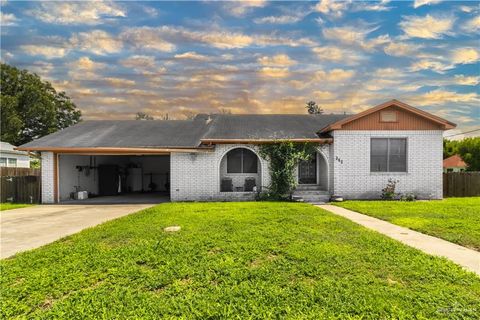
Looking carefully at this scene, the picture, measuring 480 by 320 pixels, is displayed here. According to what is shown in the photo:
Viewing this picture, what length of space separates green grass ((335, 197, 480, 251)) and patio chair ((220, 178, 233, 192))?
516 cm

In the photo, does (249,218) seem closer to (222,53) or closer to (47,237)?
(47,237)

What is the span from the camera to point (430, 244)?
6.28 metres

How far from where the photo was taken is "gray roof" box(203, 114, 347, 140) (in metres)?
14.8

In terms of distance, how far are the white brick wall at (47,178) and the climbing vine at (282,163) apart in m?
10.0

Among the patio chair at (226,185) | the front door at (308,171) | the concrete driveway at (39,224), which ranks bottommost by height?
the concrete driveway at (39,224)

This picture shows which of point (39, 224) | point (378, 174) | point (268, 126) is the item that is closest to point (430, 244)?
point (378, 174)

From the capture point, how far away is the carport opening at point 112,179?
15570 millimetres

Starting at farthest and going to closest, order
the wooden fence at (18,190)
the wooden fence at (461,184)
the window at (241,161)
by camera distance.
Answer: the wooden fence at (461,184) < the window at (241,161) < the wooden fence at (18,190)

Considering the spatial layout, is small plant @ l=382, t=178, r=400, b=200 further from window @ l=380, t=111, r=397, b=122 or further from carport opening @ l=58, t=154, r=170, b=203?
carport opening @ l=58, t=154, r=170, b=203

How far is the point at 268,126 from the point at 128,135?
767 centimetres

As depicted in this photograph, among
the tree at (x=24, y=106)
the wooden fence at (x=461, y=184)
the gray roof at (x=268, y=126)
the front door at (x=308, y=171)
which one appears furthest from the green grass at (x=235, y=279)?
the tree at (x=24, y=106)

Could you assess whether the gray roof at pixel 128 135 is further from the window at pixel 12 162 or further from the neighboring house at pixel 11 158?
the window at pixel 12 162

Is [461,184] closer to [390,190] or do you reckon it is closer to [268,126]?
[390,190]

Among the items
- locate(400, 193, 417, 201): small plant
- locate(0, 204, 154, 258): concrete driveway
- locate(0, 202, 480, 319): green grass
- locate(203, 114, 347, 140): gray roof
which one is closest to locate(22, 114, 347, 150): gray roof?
locate(203, 114, 347, 140): gray roof
